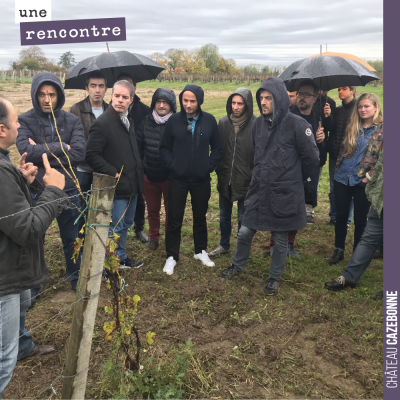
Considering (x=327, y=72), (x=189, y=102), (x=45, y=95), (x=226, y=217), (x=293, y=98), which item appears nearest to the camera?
(x=45, y=95)

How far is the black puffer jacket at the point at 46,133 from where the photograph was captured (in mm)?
3572

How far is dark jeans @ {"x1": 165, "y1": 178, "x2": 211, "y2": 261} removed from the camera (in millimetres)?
4520

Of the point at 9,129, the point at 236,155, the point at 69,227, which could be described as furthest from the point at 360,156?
the point at 9,129

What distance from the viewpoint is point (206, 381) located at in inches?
111

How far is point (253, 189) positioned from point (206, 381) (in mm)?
2005

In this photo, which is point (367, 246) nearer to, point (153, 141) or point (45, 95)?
point (153, 141)

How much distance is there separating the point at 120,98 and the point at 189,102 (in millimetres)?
767

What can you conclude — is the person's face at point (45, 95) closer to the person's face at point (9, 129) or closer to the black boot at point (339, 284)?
the person's face at point (9, 129)

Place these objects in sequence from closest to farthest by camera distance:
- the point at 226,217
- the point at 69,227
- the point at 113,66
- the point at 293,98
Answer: the point at 69,227 → the point at 113,66 → the point at 226,217 → the point at 293,98

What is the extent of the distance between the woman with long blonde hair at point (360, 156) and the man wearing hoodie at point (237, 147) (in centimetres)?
108

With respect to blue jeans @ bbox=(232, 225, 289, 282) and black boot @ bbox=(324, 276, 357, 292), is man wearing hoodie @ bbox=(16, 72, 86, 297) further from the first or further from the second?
black boot @ bbox=(324, 276, 357, 292)

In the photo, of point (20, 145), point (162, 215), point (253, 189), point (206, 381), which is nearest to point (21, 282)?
point (206, 381)

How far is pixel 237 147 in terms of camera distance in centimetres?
455

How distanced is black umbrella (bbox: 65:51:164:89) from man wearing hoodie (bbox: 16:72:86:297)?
0.92m
